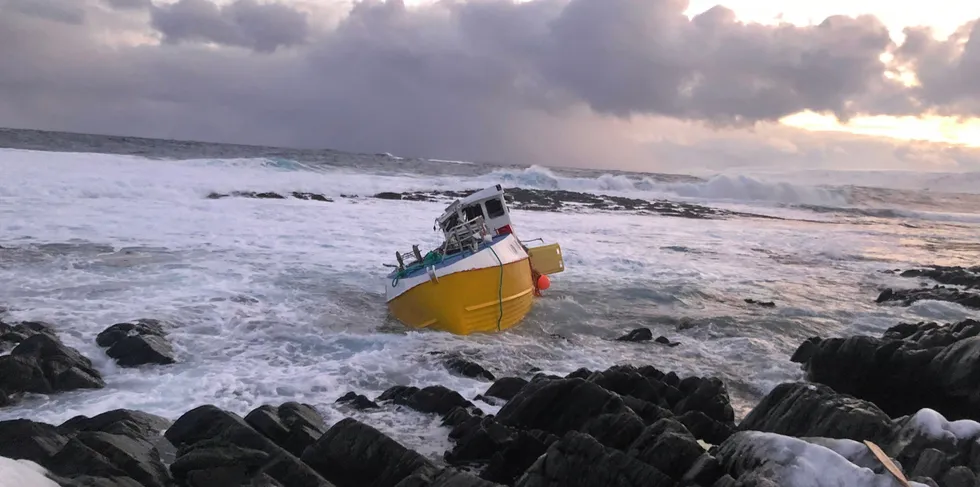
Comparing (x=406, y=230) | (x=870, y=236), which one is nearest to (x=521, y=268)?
(x=406, y=230)

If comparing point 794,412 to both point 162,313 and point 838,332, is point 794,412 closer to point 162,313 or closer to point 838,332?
point 838,332

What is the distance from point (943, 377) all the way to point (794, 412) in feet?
11.0

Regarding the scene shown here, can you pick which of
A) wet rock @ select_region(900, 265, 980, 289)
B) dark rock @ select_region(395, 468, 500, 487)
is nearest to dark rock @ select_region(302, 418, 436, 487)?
dark rock @ select_region(395, 468, 500, 487)

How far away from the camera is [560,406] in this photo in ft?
26.0

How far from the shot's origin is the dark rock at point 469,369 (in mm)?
10859

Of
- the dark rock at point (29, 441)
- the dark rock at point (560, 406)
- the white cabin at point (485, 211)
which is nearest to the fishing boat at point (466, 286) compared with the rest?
the white cabin at point (485, 211)

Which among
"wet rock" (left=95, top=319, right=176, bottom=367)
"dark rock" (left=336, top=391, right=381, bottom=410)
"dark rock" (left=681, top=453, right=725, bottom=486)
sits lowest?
"dark rock" (left=336, top=391, right=381, bottom=410)

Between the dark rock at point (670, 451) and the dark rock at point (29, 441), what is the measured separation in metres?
5.18

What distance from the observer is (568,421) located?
7711 millimetres

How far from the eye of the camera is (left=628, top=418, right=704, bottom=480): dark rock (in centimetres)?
587

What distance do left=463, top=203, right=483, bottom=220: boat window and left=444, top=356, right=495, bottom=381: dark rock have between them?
6933mm

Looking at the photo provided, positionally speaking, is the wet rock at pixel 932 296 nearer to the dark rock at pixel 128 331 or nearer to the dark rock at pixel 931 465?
the dark rock at pixel 931 465

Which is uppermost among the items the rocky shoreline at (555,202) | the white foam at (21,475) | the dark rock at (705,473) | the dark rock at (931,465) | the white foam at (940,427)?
the rocky shoreline at (555,202)

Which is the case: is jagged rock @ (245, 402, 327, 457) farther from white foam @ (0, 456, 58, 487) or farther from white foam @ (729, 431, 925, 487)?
white foam @ (729, 431, 925, 487)
